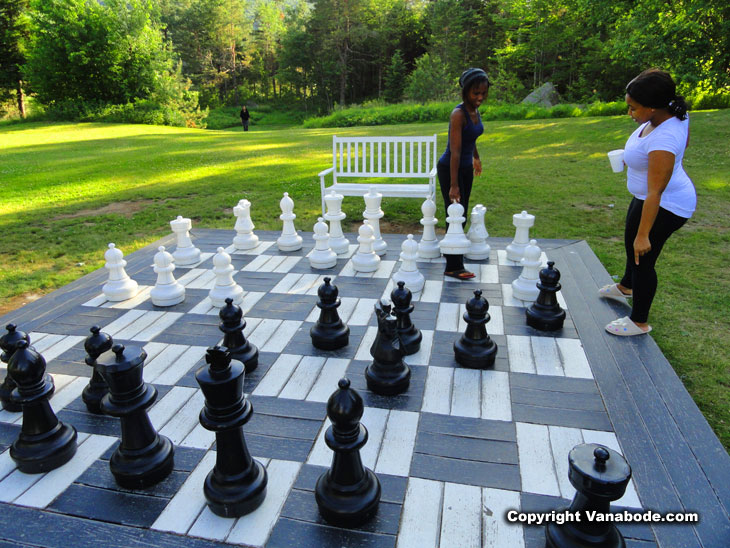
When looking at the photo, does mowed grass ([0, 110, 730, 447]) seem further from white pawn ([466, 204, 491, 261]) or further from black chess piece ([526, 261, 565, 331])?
white pawn ([466, 204, 491, 261])

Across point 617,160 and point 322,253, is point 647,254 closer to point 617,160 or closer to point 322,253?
point 617,160

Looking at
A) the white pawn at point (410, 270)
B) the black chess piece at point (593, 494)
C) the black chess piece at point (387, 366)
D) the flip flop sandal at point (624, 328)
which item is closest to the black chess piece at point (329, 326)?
the black chess piece at point (387, 366)

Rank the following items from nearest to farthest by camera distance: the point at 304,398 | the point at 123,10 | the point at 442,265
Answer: the point at 304,398, the point at 442,265, the point at 123,10

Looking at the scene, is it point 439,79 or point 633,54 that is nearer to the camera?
point 633,54

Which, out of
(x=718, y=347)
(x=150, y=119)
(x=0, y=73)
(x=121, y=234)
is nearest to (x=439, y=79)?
(x=150, y=119)

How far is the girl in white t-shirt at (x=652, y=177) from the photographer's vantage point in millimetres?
2539

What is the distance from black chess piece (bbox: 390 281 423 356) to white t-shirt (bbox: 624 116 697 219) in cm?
154

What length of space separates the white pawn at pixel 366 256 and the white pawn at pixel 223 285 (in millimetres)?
1066

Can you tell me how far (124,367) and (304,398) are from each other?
0.93 meters

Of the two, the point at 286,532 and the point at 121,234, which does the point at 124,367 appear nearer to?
the point at 286,532

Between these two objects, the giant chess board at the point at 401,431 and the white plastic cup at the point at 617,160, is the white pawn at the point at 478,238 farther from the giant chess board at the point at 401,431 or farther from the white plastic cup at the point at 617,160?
the white plastic cup at the point at 617,160

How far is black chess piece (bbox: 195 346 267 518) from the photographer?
168 centimetres

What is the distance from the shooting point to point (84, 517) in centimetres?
177

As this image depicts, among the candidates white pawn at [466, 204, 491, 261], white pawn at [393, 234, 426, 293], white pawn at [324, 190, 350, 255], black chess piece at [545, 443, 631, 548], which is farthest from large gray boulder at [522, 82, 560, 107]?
black chess piece at [545, 443, 631, 548]
